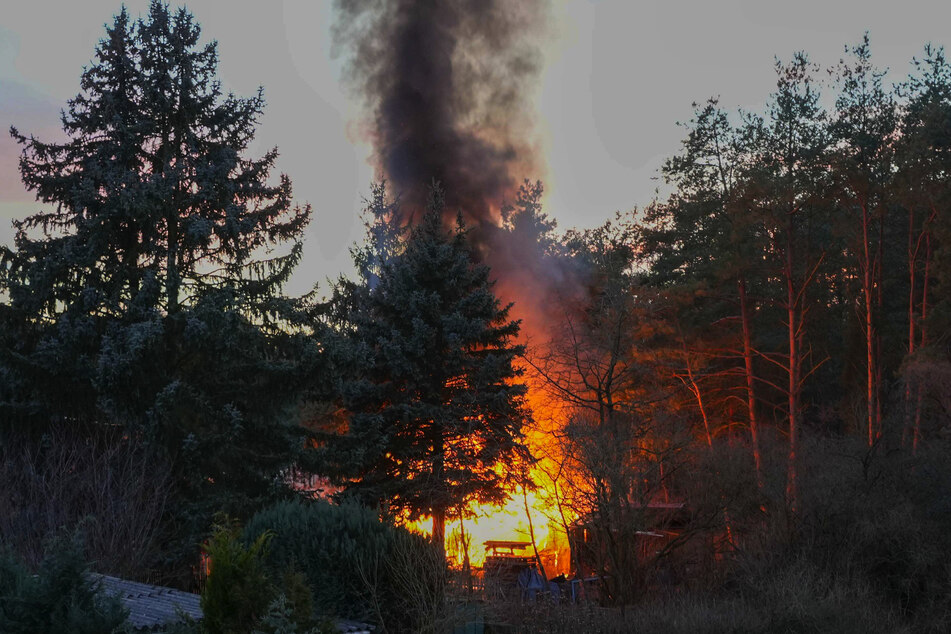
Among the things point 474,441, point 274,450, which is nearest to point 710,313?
point 474,441

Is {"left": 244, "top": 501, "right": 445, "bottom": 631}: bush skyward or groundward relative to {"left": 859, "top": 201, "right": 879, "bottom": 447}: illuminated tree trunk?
groundward

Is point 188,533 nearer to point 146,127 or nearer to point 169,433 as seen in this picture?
point 169,433

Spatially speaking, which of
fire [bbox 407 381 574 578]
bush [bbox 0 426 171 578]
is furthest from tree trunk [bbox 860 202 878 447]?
bush [bbox 0 426 171 578]

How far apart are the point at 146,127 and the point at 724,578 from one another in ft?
56.9

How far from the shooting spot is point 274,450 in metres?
22.7

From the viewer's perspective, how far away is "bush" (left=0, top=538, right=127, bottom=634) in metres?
9.05

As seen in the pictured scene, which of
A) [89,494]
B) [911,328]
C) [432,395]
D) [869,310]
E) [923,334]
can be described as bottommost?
[89,494]

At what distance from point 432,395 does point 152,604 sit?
12.7 meters

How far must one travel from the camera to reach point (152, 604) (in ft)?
41.3

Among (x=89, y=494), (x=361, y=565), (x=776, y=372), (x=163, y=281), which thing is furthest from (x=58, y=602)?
(x=776, y=372)

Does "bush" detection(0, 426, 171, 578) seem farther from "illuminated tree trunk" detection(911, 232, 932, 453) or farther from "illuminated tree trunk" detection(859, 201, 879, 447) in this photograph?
"illuminated tree trunk" detection(859, 201, 879, 447)

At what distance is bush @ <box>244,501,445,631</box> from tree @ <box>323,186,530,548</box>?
908cm

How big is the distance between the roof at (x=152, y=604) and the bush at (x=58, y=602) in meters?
0.29

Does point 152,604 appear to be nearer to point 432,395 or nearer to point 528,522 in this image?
point 432,395
